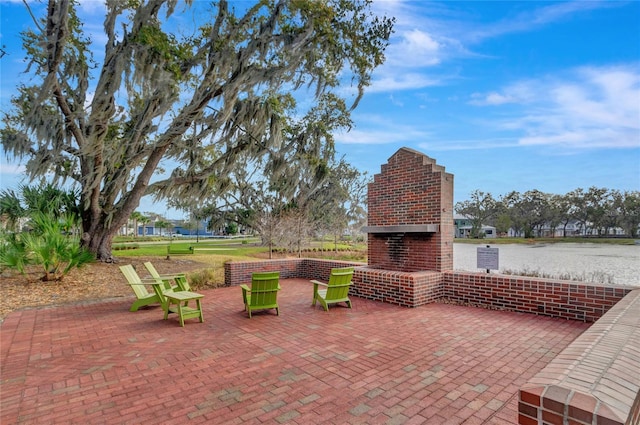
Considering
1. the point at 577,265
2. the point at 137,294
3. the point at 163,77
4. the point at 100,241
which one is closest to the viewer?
the point at 137,294

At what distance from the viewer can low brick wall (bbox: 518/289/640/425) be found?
4.62 ft

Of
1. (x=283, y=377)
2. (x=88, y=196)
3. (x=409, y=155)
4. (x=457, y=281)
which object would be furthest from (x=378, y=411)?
(x=88, y=196)

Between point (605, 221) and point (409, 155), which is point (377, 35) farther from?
point (605, 221)

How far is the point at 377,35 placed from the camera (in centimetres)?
1116

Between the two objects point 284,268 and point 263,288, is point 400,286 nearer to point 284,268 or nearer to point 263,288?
point 263,288

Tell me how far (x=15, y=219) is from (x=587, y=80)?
1753cm

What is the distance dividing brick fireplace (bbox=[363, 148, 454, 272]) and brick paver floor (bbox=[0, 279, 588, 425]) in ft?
5.70

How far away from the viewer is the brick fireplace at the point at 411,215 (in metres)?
7.58

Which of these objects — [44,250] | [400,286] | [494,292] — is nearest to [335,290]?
[400,286]

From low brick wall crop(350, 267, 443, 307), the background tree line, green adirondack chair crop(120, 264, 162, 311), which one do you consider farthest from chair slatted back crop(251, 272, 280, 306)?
the background tree line

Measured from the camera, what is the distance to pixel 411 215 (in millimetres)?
8078

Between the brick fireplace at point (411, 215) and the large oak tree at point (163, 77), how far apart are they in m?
4.98

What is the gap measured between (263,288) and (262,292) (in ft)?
0.26

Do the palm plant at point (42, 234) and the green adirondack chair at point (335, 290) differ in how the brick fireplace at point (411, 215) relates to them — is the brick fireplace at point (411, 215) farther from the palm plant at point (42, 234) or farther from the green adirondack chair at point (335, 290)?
the palm plant at point (42, 234)
